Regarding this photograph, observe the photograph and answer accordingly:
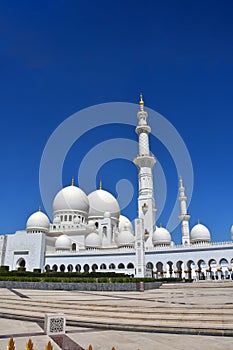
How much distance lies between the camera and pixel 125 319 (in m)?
6.77

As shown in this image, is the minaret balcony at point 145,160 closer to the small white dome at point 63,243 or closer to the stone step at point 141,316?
the small white dome at point 63,243

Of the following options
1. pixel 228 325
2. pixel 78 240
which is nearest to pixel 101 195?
pixel 78 240

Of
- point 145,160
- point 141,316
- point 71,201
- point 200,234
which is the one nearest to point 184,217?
point 200,234

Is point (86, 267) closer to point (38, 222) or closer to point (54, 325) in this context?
point (38, 222)

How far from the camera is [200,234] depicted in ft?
122

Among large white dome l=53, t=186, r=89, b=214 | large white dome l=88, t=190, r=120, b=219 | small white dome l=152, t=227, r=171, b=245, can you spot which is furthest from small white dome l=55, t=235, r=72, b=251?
small white dome l=152, t=227, r=171, b=245

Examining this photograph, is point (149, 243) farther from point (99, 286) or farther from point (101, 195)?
point (99, 286)

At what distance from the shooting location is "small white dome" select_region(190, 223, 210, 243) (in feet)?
122

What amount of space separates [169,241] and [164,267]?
3.45 m

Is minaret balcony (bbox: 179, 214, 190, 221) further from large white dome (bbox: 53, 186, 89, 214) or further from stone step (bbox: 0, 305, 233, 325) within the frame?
stone step (bbox: 0, 305, 233, 325)

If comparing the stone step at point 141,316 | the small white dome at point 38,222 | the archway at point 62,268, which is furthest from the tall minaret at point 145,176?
the stone step at point 141,316

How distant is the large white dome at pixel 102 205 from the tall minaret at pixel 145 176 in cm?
742

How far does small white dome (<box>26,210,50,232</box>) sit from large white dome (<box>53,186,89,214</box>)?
98.7 inches

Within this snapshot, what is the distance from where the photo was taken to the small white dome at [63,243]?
4078 centimetres
